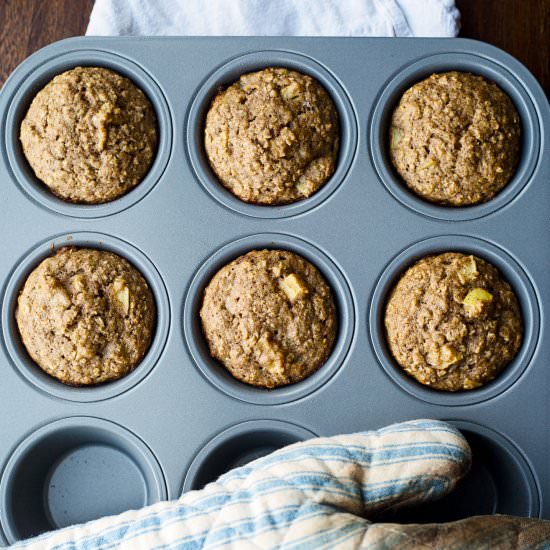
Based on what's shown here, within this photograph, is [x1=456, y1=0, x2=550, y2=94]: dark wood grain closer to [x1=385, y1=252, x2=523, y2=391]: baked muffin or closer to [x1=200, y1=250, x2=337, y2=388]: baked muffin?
[x1=385, y1=252, x2=523, y2=391]: baked muffin

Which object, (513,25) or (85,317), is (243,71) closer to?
(85,317)

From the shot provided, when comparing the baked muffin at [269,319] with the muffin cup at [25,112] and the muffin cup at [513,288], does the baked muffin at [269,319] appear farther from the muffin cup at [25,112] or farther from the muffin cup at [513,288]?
the muffin cup at [25,112]

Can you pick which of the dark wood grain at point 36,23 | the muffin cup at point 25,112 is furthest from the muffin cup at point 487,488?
the dark wood grain at point 36,23

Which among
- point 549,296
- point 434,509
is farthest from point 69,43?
point 434,509

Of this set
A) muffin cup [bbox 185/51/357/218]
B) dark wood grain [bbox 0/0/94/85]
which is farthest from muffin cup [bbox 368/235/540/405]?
dark wood grain [bbox 0/0/94/85]

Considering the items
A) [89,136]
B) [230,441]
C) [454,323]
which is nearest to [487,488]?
[454,323]
